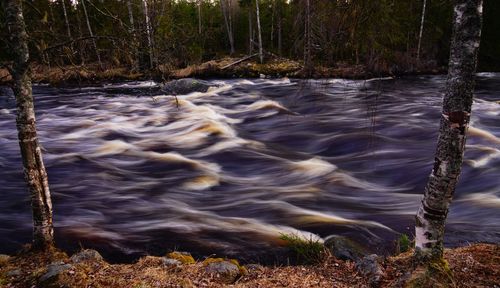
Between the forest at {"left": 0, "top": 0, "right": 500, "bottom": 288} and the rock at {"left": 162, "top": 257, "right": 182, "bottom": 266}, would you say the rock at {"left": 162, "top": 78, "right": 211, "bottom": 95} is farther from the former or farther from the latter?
the rock at {"left": 162, "top": 257, "right": 182, "bottom": 266}

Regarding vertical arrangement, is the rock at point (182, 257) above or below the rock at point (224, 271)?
below

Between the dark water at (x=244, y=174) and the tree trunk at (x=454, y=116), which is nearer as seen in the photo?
the tree trunk at (x=454, y=116)

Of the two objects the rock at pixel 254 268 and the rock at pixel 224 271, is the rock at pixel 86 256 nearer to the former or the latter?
the rock at pixel 224 271

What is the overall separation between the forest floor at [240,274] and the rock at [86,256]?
3 centimetres

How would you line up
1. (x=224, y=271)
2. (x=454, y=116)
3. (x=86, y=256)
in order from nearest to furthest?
(x=454, y=116)
(x=224, y=271)
(x=86, y=256)

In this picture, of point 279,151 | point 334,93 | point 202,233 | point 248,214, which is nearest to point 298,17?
point 202,233

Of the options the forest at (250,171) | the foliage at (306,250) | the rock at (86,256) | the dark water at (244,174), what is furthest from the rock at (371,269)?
the rock at (86,256)

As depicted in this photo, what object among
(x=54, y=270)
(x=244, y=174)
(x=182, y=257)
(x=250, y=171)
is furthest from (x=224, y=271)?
(x=250, y=171)

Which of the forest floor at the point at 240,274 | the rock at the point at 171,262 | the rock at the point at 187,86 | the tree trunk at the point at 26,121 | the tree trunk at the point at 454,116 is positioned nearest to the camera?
the tree trunk at the point at 454,116

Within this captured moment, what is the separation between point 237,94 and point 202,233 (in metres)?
15.6

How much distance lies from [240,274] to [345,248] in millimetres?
1674

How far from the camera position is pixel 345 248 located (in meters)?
6.20

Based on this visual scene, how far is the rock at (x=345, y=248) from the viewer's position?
6.04m

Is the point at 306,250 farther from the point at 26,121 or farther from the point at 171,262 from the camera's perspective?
the point at 26,121
